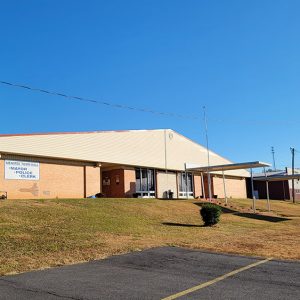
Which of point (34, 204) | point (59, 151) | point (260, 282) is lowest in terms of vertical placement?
point (260, 282)

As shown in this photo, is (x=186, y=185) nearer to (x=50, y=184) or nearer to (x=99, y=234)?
(x=50, y=184)

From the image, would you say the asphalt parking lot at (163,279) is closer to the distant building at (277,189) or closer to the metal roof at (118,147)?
the metal roof at (118,147)

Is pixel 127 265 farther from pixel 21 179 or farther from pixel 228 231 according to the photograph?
pixel 21 179

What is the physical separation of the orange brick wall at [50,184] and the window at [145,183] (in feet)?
21.5

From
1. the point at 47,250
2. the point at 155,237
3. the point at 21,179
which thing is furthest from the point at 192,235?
the point at 21,179

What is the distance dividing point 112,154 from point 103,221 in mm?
14787

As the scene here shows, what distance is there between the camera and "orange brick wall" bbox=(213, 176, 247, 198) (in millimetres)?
48406

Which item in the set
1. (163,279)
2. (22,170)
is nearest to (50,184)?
(22,170)

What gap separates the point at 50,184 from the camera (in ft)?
98.2

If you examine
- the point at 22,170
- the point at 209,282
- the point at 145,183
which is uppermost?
the point at 22,170

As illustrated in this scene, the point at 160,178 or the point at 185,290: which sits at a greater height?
the point at 160,178

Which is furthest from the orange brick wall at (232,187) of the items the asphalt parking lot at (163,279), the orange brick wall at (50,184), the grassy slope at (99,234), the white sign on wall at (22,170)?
the asphalt parking lot at (163,279)

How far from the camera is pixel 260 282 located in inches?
332

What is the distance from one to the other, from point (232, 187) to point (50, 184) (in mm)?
28153
